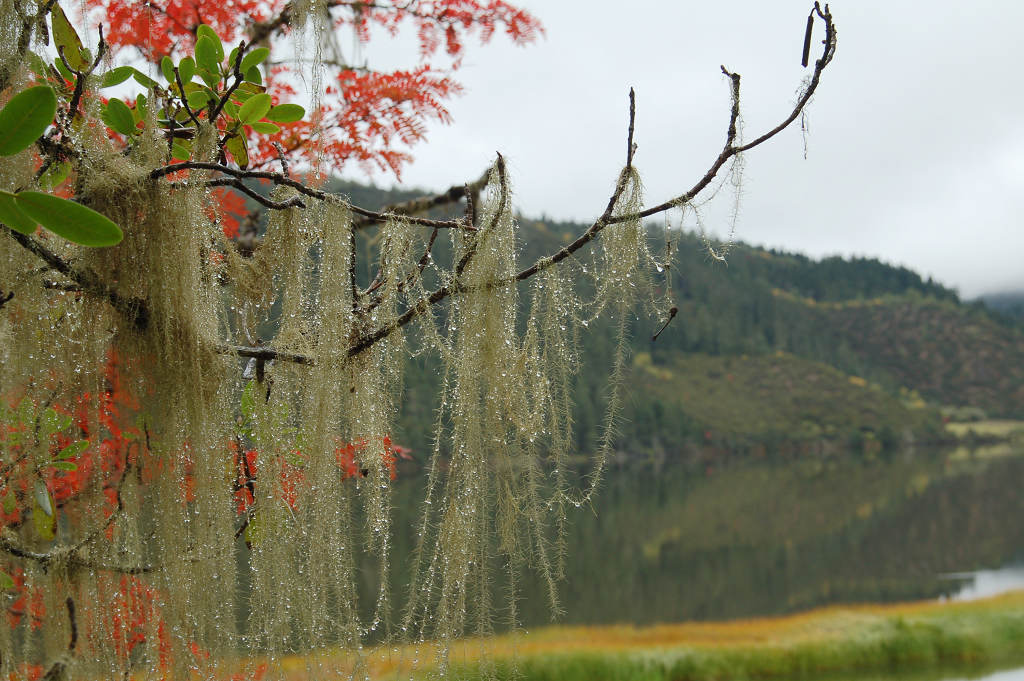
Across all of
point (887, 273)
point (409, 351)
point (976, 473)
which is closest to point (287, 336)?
point (409, 351)

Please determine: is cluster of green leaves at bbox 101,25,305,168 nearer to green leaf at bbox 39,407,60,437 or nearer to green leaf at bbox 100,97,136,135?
green leaf at bbox 100,97,136,135

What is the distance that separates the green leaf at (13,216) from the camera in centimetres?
84

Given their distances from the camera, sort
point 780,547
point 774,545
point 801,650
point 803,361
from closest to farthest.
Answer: point 801,650
point 780,547
point 774,545
point 803,361

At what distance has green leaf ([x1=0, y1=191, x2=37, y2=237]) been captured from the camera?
2.76 feet

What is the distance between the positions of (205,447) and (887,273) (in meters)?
112

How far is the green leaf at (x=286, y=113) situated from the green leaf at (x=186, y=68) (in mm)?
152

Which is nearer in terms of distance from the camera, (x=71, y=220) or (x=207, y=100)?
(x=71, y=220)

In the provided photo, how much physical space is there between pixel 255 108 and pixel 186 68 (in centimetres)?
16

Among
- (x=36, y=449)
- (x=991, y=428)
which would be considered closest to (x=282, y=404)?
(x=36, y=449)

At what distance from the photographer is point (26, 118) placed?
2.78 feet

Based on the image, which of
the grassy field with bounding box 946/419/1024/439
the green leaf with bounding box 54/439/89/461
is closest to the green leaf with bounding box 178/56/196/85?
the green leaf with bounding box 54/439/89/461

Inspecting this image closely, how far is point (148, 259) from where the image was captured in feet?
4.03

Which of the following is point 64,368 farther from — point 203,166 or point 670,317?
point 670,317

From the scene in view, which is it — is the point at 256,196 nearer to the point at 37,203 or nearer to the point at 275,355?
the point at 275,355
